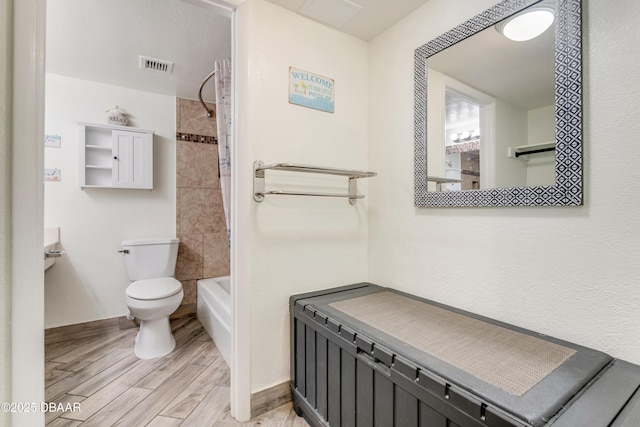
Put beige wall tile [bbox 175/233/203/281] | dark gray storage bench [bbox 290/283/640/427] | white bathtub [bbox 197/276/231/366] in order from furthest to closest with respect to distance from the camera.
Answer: beige wall tile [bbox 175/233/203/281] < white bathtub [bbox 197/276/231/366] < dark gray storage bench [bbox 290/283/640/427]

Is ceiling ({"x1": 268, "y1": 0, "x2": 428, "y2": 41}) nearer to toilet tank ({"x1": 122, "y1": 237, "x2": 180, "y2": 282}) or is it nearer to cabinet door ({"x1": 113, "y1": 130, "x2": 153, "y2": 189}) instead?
cabinet door ({"x1": 113, "y1": 130, "x2": 153, "y2": 189})

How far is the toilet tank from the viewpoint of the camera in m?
2.32

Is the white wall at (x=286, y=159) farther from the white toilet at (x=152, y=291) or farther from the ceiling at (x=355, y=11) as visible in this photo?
the white toilet at (x=152, y=291)

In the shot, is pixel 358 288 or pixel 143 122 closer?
pixel 358 288

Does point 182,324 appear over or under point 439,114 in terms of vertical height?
under

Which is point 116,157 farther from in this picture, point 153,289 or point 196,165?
point 153,289

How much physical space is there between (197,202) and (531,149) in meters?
2.62

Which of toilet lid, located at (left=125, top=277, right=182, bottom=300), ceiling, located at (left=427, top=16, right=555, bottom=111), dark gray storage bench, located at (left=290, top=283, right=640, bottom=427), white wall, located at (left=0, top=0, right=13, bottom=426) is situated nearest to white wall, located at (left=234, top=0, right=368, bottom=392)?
dark gray storage bench, located at (left=290, top=283, right=640, bottom=427)

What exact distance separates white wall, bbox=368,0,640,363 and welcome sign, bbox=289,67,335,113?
39 cm

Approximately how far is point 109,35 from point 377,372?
7.74ft

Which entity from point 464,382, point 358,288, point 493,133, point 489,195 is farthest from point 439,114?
point 464,382

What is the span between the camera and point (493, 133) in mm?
1202

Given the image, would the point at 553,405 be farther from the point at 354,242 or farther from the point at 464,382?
the point at 354,242

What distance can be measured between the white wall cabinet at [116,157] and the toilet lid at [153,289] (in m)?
0.83
